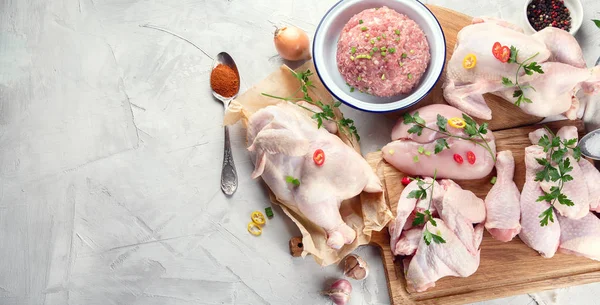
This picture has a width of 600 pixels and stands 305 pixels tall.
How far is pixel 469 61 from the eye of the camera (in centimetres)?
231

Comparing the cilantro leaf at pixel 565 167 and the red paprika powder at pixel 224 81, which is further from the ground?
the cilantro leaf at pixel 565 167

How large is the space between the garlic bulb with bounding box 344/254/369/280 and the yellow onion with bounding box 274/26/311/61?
1.02 metres

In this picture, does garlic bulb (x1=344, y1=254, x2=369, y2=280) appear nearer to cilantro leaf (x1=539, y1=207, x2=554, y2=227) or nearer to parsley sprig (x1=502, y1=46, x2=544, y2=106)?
cilantro leaf (x1=539, y1=207, x2=554, y2=227)

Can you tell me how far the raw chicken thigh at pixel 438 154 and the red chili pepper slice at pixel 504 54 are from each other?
0.30 m

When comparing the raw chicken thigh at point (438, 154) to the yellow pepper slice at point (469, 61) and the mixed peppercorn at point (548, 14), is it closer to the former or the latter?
the yellow pepper slice at point (469, 61)

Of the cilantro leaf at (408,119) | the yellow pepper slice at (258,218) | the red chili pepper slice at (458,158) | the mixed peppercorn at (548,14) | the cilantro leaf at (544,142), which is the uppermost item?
the mixed peppercorn at (548,14)

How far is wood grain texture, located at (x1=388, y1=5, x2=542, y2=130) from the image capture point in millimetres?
2461


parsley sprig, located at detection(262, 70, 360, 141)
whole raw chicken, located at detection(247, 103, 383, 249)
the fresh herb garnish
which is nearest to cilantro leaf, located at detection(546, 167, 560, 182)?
whole raw chicken, located at detection(247, 103, 383, 249)

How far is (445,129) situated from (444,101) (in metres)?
0.23

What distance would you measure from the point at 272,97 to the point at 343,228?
2.32 feet

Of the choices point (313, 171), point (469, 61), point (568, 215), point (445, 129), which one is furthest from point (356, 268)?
point (469, 61)

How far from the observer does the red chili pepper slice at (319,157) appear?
2.27m

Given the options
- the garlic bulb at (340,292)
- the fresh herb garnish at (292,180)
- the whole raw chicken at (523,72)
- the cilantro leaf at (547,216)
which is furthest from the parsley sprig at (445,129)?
the garlic bulb at (340,292)

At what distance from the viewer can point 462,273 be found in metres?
2.25
